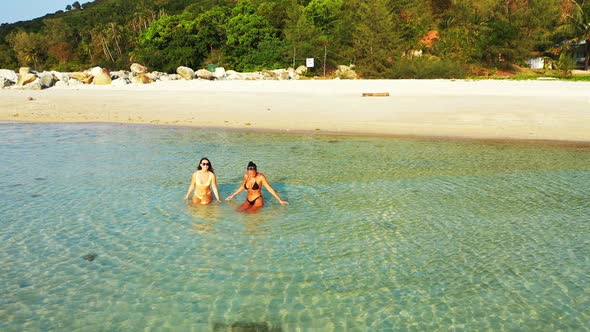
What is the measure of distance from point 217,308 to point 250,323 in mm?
534

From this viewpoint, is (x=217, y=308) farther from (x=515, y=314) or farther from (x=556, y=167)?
(x=556, y=167)

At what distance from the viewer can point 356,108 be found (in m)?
22.1

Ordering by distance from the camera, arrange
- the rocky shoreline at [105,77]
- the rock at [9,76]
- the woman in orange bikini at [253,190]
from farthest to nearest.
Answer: the rock at [9,76] < the rocky shoreline at [105,77] < the woman in orange bikini at [253,190]

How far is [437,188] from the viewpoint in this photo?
10.6m

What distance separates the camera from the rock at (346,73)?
42594mm

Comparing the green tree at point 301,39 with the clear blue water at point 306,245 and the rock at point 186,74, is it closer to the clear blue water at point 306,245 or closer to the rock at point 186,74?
the rock at point 186,74

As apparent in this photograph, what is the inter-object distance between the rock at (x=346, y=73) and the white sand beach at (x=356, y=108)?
9.31m

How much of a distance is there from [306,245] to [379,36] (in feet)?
129

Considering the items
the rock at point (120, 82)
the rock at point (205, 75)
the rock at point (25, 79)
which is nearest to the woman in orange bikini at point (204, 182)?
the rock at point (120, 82)

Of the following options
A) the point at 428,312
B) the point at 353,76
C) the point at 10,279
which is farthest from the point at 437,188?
the point at 353,76

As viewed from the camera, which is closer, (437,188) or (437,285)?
(437,285)

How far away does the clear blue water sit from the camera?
18.0 ft

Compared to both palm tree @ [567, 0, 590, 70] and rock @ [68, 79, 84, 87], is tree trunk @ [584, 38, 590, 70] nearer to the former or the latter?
palm tree @ [567, 0, 590, 70]

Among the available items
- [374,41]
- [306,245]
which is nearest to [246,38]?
[374,41]
